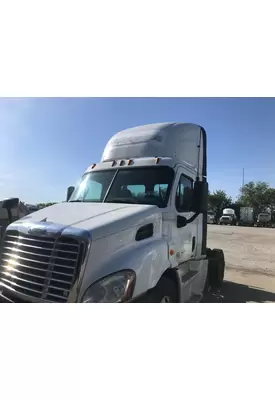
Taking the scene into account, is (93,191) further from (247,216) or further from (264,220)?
(264,220)

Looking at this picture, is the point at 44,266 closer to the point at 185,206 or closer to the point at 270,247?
the point at 185,206

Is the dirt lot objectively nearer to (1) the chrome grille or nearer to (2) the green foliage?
(2) the green foliage

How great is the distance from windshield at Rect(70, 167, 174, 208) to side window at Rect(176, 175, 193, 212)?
18 centimetres

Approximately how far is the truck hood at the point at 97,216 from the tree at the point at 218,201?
43.6 inches

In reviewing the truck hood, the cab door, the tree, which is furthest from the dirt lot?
the truck hood

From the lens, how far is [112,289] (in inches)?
80.7

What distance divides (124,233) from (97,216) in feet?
1.00

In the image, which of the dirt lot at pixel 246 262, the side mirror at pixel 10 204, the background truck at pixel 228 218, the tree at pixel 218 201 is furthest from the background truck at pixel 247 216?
the side mirror at pixel 10 204

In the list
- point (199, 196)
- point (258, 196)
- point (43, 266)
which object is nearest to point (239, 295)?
point (258, 196)

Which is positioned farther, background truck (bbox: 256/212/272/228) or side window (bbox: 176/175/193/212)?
background truck (bbox: 256/212/272/228)

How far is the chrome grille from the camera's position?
2.06m

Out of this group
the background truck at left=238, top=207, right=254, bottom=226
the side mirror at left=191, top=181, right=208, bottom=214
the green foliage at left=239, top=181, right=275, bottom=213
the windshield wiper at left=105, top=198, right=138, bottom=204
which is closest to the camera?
the windshield wiper at left=105, top=198, right=138, bottom=204

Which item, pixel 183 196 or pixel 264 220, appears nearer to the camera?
pixel 183 196
